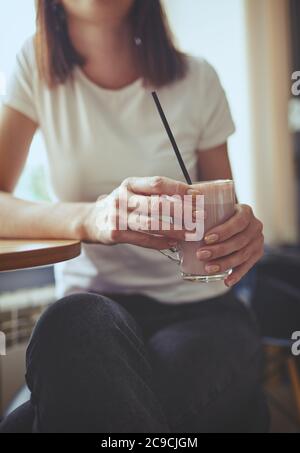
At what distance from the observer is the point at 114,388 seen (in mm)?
556

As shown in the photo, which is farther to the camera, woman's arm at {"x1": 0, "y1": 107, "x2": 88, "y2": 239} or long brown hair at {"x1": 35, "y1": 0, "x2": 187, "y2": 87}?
long brown hair at {"x1": 35, "y1": 0, "x2": 187, "y2": 87}

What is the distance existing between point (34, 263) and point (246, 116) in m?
1.69

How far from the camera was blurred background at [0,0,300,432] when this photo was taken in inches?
61.6

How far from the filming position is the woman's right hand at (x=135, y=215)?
1.93ft

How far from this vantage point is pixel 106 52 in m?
0.86

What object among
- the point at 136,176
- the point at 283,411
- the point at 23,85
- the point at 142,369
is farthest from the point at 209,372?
the point at 283,411

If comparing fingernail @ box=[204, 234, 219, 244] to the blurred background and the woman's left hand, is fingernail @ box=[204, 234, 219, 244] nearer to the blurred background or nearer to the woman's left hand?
the woman's left hand

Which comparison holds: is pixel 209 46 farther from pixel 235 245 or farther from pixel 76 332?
pixel 76 332

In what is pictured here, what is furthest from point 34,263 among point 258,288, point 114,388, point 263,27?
point 263,27

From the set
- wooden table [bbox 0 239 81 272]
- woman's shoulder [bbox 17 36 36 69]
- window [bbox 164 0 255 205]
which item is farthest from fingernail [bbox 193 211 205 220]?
window [bbox 164 0 255 205]

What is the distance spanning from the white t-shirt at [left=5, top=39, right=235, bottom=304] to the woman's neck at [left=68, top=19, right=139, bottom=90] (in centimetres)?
2

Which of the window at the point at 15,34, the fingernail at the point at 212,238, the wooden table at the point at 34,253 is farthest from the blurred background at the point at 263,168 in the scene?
the fingernail at the point at 212,238

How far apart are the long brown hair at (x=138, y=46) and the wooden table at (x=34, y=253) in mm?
340
